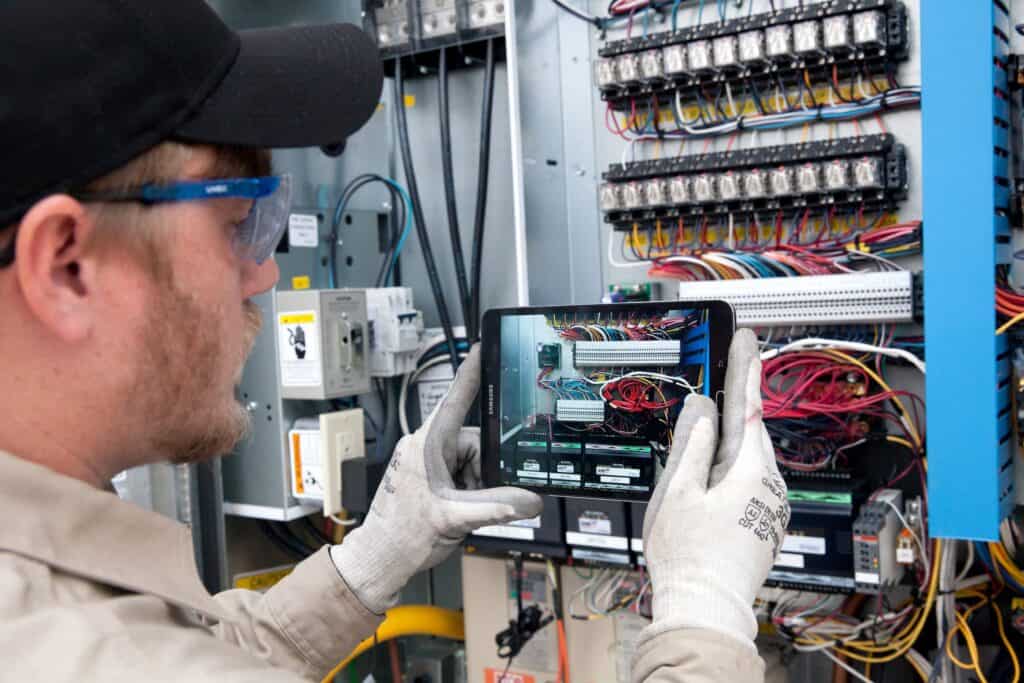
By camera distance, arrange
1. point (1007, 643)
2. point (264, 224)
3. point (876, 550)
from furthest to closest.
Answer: point (1007, 643) < point (876, 550) < point (264, 224)

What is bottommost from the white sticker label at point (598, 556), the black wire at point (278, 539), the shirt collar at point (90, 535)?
the black wire at point (278, 539)

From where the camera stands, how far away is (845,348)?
2010mm

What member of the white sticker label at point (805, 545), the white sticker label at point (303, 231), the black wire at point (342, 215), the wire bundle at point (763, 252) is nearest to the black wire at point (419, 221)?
the black wire at point (342, 215)

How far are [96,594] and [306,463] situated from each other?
5.40 ft

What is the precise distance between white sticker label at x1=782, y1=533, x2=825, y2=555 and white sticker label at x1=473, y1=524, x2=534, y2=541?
56cm

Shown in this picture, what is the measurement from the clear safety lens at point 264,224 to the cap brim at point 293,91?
76 mm

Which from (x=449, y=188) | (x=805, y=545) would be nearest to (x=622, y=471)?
(x=805, y=545)

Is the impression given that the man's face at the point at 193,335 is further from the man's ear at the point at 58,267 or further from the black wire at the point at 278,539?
the black wire at the point at 278,539

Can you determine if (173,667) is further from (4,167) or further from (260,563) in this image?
(260,563)

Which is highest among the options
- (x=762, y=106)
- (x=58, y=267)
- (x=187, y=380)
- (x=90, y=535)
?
(x=762, y=106)

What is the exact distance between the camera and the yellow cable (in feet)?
7.85

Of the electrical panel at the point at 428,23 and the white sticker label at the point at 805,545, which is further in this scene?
the electrical panel at the point at 428,23

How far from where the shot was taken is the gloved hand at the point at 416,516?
1.35 meters

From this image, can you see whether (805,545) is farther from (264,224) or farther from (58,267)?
(58,267)
